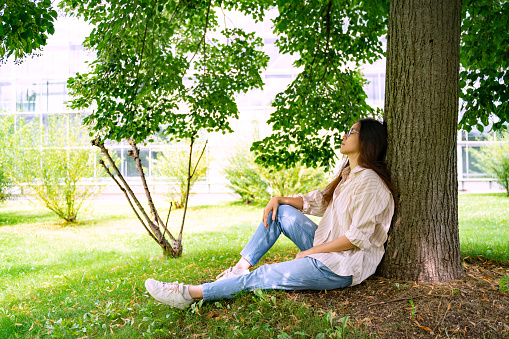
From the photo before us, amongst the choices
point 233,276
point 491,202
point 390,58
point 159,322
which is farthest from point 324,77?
point 491,202

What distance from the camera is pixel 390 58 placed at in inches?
119

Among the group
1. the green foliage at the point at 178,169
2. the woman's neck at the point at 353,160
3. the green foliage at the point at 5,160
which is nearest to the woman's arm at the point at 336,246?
the woman's neck at the point at 353,160

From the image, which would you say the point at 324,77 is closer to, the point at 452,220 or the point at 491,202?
the point at 452,220

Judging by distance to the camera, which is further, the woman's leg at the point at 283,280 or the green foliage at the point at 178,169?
the green foliage at the point at 178,169

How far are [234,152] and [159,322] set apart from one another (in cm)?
1110

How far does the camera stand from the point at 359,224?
2654 millimetres

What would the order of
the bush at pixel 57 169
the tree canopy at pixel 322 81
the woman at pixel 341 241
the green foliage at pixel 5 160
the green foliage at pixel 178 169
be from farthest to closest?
the green foliage at pixel 178 169 → the green foliage at pixel 5 160 → the bush at pixel 57 169 → the tree canopy at pixel 322 81 → the woman at pixel 341 241

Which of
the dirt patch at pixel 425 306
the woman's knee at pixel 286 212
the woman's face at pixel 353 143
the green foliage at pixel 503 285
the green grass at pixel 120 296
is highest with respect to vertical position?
the woman's face at pixel 353 143

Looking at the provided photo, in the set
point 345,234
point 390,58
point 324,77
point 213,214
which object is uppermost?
point 324,77

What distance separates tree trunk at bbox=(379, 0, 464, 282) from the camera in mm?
2828

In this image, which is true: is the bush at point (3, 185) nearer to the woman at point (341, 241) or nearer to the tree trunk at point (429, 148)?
the woman at point (341, 241)

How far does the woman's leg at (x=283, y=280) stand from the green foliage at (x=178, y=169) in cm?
1069

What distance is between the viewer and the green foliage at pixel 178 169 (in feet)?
44.2

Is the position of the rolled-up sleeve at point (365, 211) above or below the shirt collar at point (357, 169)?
below
